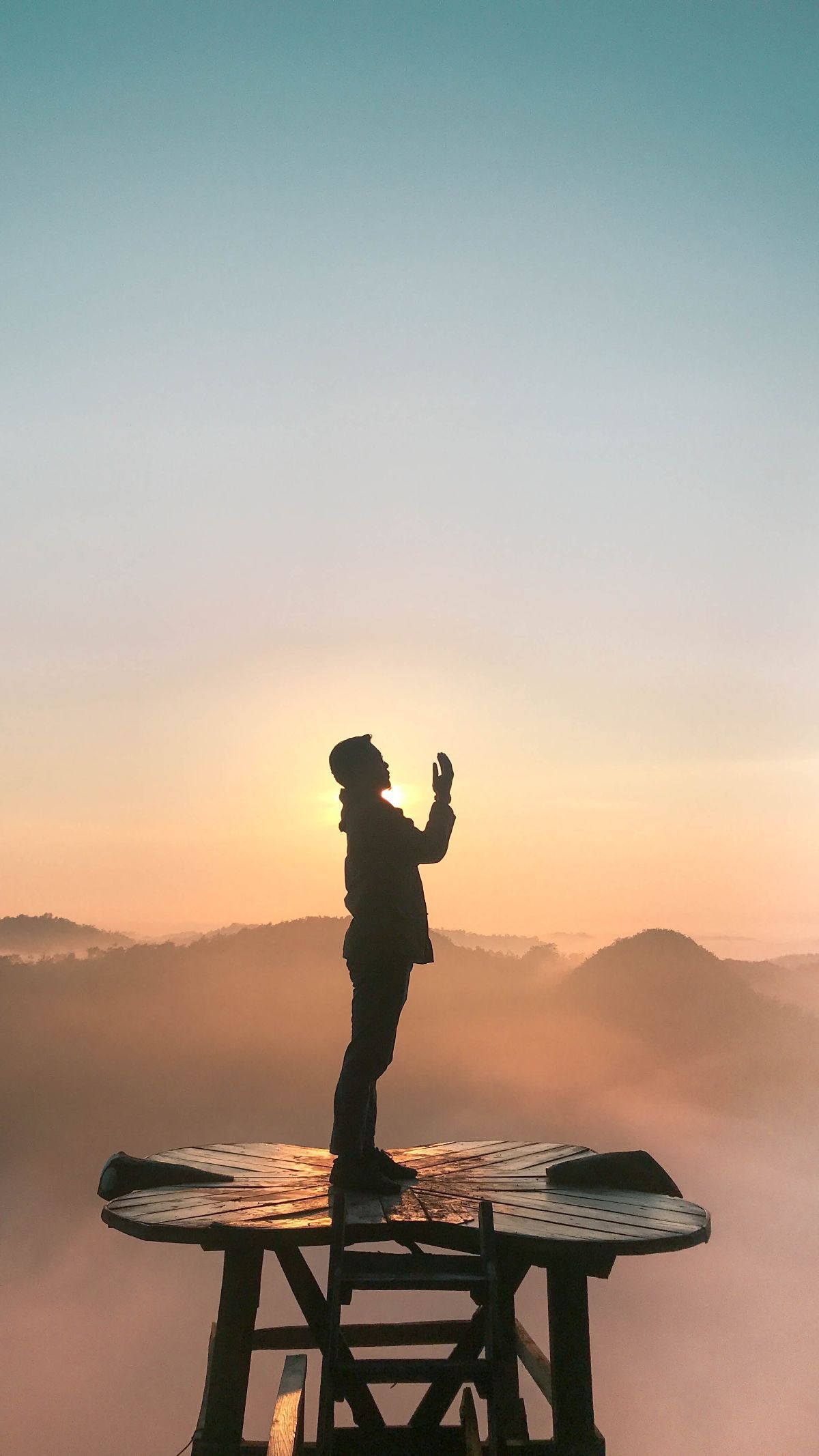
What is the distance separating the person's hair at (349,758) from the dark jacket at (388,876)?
146 millimetres

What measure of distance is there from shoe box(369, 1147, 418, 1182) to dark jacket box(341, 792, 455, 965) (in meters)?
1.24

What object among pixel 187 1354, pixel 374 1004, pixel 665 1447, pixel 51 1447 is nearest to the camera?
pixel 374 1004

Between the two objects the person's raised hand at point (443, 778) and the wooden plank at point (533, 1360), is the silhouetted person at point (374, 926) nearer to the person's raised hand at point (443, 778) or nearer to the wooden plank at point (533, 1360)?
the person's raised hand at point (443, 778)

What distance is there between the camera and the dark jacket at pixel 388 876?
6.45 meters

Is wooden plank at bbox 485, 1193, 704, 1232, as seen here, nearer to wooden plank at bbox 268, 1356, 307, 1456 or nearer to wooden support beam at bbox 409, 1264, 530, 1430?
wooden support beam at bbox 409, 1264, 530, 1430

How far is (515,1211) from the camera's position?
5297 millimetres

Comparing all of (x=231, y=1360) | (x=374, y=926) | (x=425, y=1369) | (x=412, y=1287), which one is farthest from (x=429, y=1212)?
(x=374, y=926)

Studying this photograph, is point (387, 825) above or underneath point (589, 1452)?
above

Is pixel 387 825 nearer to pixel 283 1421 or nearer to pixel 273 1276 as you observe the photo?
pixel 283 1421

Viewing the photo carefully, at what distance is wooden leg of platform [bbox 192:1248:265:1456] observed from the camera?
5309 mm

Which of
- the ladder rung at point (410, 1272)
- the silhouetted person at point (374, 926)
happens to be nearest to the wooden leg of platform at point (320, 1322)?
the ladder rung at point (410, 1272)

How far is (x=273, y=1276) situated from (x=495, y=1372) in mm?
206807

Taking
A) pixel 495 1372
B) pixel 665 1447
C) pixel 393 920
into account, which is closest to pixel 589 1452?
pixel 495 1372

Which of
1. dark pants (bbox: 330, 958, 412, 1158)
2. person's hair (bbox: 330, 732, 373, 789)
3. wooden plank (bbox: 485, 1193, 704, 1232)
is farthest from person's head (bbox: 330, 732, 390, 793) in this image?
wooden plank (bbox: 485, 1193, 704, 1232)
